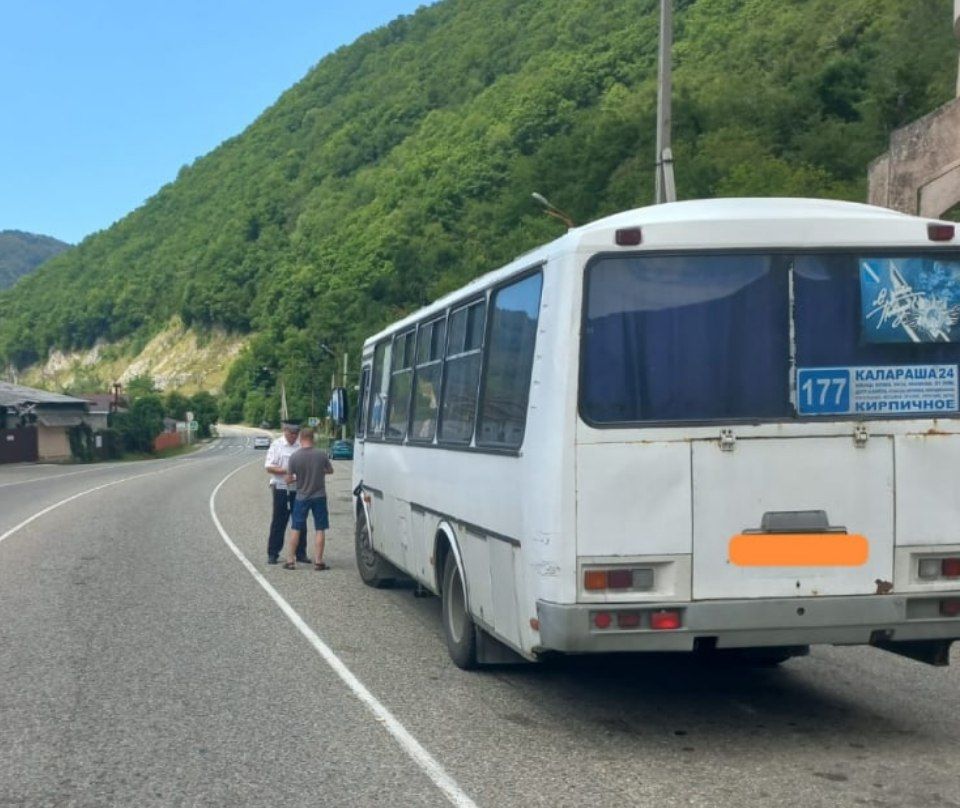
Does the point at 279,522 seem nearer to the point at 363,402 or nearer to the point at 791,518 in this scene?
the point at 363,402

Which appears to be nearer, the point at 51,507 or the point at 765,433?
the point at 765,433

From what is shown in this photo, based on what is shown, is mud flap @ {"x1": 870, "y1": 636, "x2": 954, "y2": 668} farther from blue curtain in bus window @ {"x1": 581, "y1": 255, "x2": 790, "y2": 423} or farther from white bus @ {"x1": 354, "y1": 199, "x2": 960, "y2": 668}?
blue curtain in bus window @ {"x1": 581, "y1": 255, "x2": 790, "y2": 423}

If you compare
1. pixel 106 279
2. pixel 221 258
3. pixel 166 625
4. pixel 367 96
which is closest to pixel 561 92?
pixel 367 96

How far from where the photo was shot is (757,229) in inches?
242

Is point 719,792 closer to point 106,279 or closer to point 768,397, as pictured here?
point 768,397


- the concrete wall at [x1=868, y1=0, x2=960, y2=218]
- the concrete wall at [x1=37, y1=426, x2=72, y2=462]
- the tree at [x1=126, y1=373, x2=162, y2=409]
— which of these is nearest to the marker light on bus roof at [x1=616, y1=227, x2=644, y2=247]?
the concrete wall at [x1=868, y1=0, x2=960, y2=218]

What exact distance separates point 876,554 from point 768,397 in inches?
37.3

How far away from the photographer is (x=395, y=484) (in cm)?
1042

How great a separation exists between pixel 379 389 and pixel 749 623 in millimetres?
6549

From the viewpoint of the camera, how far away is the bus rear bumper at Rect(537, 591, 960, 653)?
19.2ft

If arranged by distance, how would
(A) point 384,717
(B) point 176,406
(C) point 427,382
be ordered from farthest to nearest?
(B) point 176,406 → (C) point 427,382 → (A) point 384,717

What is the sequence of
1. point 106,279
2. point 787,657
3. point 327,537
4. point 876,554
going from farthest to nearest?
point 106,279 → point 327,537 → point 787,657 → point 876,554

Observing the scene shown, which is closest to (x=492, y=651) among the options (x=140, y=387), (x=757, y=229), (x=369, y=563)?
(x=757, y=229)

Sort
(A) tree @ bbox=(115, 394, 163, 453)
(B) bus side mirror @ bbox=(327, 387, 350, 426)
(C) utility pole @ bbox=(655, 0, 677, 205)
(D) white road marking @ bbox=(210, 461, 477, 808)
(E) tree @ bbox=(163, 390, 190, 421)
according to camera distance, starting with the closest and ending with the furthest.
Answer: (D) white road marking @ bbox=(210, 461, 477, 808) → (B) bus side mirror @ bbox=(327, 387, 350, 426) → (C) utility pole @ bbox=(655, 0, 677, 205) → (A) tree @ bbox=(115, 394, 163, 453) → (E) tree @ bbox=(163, 390, 190, 421)
